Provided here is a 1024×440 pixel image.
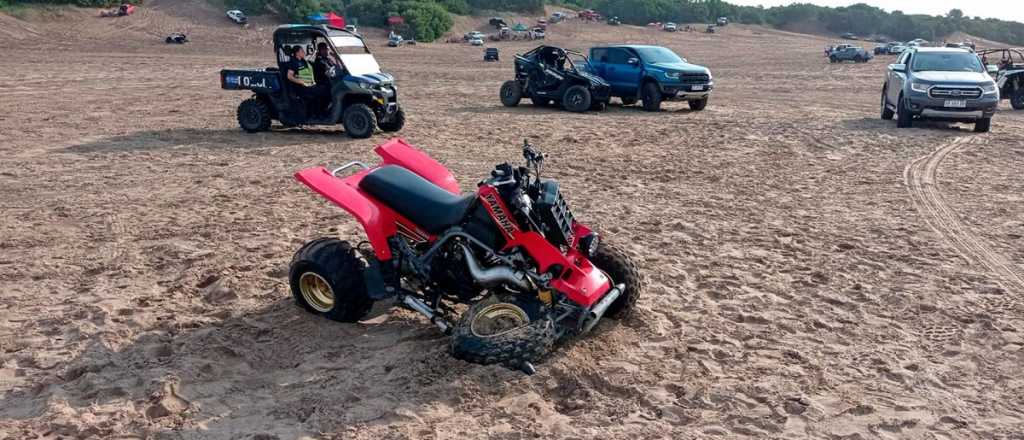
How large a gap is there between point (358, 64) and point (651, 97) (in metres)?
7.32

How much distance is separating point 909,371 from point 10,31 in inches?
1724

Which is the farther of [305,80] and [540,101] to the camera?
[540,101]

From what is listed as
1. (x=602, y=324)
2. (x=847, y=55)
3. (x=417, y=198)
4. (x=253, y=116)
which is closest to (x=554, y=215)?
(x=417, y=198)

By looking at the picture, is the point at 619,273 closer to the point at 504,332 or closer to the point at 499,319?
the point at 499,319

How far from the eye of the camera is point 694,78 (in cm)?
1842

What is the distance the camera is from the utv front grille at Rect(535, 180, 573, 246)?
4879mm

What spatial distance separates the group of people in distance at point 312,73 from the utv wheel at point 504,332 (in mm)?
9534

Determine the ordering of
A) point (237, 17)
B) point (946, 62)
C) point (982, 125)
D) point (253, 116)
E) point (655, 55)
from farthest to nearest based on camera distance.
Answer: point (237, 17)
point (655, 55)
point (946, 62)
point (982, 125)
point (253, 116)

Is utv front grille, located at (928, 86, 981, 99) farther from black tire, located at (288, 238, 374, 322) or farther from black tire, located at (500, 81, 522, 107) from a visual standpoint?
black tire, located at (288, 238, 374, 322)

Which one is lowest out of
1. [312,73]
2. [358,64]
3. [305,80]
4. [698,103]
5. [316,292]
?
[316,292]

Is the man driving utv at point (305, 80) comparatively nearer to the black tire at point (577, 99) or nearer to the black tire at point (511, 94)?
the black tire at point (511, 94)

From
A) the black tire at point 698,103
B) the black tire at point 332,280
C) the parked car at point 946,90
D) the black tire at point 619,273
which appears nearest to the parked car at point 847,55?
the black tire at point 698,103

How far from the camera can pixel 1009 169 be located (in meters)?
11.6

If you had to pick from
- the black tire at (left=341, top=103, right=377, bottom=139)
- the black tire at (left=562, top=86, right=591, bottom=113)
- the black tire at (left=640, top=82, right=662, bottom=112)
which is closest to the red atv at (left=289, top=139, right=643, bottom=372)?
the black tire at (left=341, top=103, right=377, bottom=139)
